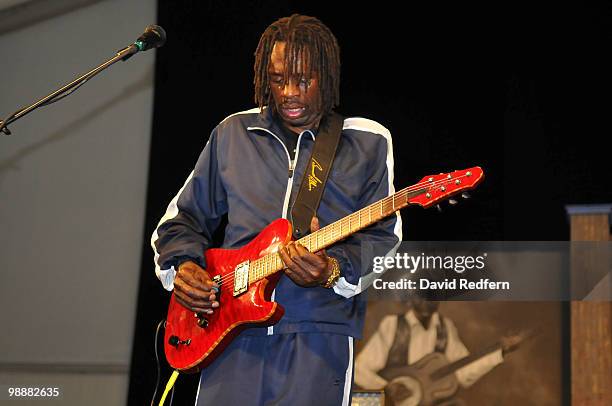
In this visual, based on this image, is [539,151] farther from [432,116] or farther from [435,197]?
[435,197]

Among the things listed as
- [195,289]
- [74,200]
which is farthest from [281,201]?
[74,200]

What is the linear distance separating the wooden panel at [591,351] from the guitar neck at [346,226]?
146 cm

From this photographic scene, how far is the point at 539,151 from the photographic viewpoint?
3.99 meters

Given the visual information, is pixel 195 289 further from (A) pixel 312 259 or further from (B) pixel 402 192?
(B) pixel 402 192

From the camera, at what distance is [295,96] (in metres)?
2.59

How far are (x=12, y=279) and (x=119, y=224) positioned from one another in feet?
2.18

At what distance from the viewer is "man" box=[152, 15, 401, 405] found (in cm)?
230

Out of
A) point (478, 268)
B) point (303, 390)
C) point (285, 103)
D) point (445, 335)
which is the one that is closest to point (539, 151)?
point (478, 268)

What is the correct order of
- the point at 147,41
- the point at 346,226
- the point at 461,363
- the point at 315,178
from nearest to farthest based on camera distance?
the point at 346,226, the point at 315,178, the point at 147,41, the point at 461,363

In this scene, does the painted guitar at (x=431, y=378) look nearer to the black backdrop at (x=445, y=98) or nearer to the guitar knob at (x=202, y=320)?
the black backdrop at (x=445, y=98)

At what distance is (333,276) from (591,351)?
162 cm

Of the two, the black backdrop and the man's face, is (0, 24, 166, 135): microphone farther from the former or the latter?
the black backdrop

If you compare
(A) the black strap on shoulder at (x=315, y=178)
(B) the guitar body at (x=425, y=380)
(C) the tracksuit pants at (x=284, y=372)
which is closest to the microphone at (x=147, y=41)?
(A) the black strap on shoulder at (x=315, y=178)

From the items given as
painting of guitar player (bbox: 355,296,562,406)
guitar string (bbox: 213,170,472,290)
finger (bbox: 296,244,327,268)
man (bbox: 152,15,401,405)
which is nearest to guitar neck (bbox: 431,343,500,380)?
painting of guitar player (bbox: 355,296,562,406)
